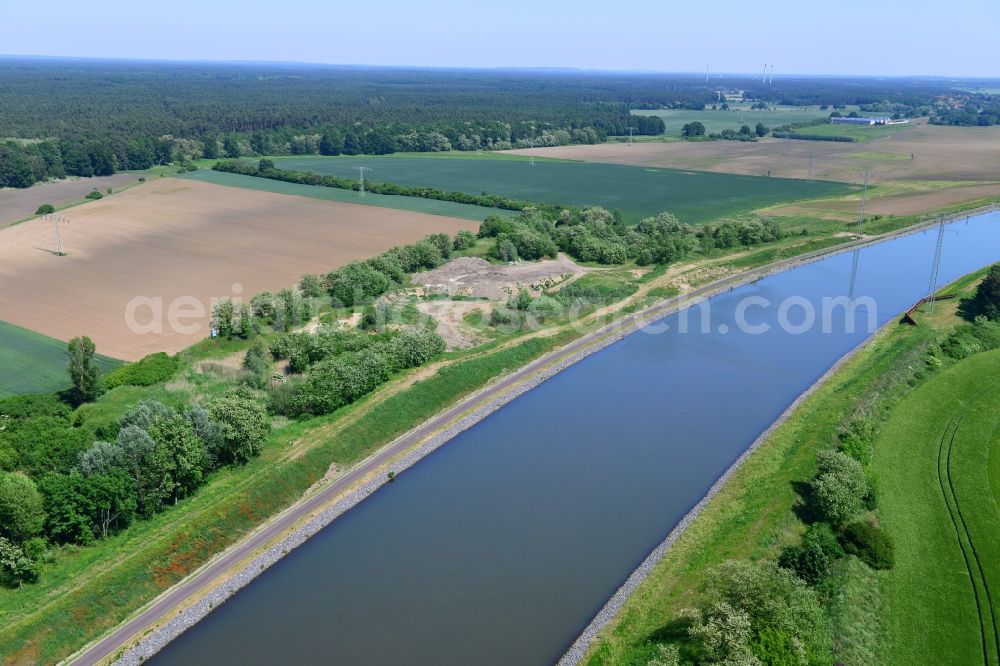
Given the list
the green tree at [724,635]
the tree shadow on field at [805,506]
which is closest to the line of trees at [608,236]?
the tree shadow on field at [805,506]

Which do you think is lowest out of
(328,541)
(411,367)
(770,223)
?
(328,541)

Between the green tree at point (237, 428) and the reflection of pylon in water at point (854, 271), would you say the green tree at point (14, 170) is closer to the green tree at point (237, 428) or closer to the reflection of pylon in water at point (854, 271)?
the green tree at point (237, 428)

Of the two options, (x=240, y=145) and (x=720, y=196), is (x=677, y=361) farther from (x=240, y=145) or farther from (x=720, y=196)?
(x=240, y=145)

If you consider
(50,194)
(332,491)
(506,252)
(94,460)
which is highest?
(50,194)

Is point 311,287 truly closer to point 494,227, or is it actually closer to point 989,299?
point 494,227

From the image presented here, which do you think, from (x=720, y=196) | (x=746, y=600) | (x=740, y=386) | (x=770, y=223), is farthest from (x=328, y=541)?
(x=720, y=196)

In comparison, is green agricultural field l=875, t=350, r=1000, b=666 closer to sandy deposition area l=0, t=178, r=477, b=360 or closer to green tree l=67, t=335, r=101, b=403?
green tree l=67, t=335, r=101, b=403

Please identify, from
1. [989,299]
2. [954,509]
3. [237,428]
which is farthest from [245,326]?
[989,299]
